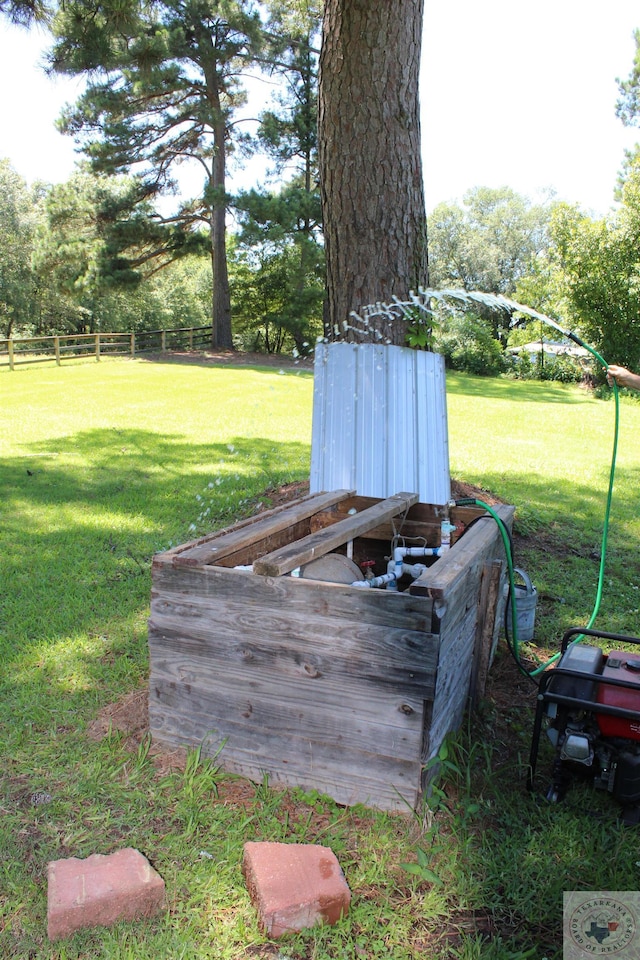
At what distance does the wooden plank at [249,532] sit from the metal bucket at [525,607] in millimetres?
867

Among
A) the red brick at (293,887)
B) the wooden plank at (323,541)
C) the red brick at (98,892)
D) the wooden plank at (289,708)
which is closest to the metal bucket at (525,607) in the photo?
the wooden plank at (323,541)

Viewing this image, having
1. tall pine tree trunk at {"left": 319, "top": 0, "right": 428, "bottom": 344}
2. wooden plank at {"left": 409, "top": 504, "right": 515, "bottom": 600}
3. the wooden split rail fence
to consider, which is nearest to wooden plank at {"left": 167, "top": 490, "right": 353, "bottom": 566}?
wooden plank at {"left": 409, "top": 504, "right": 515, "bottom": 600}

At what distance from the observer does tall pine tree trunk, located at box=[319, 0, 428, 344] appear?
11.6ft

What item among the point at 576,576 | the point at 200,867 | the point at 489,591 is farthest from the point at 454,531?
the point at 200,867

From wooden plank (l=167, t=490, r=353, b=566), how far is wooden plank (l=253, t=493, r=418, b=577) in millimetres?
185

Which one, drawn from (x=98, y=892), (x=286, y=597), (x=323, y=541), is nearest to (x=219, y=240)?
(x=323, y=541)

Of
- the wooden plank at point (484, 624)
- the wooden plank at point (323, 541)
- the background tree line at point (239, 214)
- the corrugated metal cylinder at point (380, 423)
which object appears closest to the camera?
the wooden plank at point (323, 541)

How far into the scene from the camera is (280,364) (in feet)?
66.2

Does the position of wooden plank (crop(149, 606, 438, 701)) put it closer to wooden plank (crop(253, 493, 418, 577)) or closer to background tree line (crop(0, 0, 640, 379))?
wooden plank (crop(253, 493, 418, 577))

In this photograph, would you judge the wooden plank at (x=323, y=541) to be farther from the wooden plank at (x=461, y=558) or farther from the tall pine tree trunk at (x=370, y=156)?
the tall pine tree trunk at (x=370, y=156)

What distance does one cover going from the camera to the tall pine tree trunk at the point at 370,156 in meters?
3.53

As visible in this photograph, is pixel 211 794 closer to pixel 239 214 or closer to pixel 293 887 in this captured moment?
pixel 293 887

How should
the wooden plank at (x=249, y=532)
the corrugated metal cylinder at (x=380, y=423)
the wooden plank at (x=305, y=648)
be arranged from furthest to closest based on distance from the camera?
the corrugated metal cylinder at (x=380, y=423) < the wooden plank at (x=249, y=532) < the wooden plank at (x=305, y=648)

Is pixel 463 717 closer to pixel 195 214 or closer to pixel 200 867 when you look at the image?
pixel 200 867
